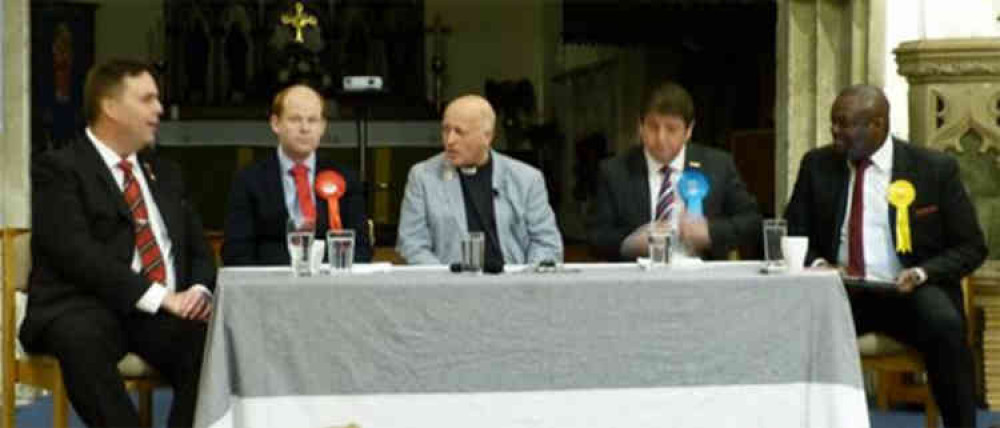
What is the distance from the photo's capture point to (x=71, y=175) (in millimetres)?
5664

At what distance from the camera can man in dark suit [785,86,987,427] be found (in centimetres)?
600

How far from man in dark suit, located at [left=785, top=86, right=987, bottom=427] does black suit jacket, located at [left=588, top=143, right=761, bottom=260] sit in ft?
0.79

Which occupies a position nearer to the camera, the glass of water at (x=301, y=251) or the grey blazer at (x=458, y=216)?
the glass of water at (x=301, y=251)

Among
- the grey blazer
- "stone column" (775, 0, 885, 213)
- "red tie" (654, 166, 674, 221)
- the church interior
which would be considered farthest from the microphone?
the church interior

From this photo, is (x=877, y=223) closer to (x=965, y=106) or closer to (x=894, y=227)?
(x=894, y=227)

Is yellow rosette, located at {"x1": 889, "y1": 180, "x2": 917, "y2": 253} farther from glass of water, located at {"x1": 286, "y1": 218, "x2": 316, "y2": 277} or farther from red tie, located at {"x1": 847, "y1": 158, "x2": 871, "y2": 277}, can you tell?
glass of water, located at {"x1": 286, "y1": 218, "x2": 316, "y2": 277}

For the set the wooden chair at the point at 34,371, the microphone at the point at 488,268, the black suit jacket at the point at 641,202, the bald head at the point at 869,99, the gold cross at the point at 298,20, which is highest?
the gold cross at the point at 298,20

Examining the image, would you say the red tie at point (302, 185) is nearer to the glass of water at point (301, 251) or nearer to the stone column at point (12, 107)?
the glass of water at point (301, 251)

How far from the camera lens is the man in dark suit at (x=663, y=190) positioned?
6.10 m

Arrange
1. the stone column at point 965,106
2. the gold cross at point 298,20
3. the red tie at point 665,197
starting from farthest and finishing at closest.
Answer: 1. the gold cross at point 298,20
2. the stone column at point 965,106
3. the red tie at point 665,197

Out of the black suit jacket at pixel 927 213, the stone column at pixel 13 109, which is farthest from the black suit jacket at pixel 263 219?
the stone column at pixel 13 109

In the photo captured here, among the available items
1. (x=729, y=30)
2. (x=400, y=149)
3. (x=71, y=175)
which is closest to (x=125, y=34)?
(x=400, y=149)

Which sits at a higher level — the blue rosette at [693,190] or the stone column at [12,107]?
the stone column at [12,107]

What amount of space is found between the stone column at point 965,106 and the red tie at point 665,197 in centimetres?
202
